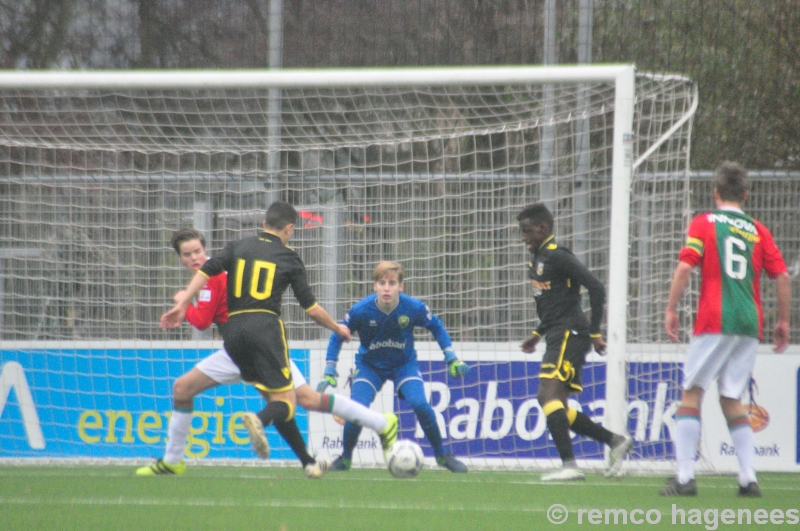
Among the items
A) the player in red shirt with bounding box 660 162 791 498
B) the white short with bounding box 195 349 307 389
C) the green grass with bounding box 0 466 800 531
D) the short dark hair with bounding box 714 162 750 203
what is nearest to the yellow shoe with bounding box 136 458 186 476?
the green grass with bounding box 0 466 800 531

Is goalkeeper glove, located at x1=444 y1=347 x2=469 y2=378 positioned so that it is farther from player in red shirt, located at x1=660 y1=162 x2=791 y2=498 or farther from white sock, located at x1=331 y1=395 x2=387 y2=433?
player in red shirt, located at x1=660 y1=162 x2=791 y2=498

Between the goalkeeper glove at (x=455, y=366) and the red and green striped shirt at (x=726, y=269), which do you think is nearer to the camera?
the red and green striped shirt at (x=726, y=269)

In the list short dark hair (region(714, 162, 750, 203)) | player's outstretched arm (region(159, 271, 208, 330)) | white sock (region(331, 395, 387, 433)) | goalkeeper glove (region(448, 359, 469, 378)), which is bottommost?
white sock (region(331, 395, 387, 433))

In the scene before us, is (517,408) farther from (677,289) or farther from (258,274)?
(677,289)

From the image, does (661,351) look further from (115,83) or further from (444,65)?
(115,83)

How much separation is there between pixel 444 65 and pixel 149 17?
336 cm

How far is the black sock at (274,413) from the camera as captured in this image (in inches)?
224

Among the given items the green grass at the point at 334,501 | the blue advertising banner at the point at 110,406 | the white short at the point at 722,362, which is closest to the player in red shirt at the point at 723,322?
the white short at the point at 722,362

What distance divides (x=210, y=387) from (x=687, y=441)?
2.95 meters

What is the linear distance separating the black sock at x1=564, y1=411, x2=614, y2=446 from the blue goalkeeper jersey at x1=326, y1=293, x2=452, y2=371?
1172 millimetres

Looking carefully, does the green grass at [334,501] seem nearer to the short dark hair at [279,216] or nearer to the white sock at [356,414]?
the white sock at [356,414]

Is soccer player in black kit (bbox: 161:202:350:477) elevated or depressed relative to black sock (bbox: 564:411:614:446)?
elevated

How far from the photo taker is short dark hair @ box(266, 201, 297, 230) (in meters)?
6.12

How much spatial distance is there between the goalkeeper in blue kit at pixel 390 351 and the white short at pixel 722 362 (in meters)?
2.02
